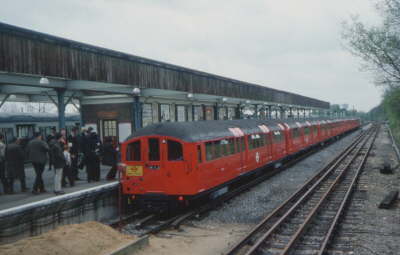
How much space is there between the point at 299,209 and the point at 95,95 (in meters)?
13.7

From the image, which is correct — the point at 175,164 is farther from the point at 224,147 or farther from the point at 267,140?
the point at 267,140

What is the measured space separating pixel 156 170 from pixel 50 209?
2.92 metres

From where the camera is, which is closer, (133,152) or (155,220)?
(155,220)

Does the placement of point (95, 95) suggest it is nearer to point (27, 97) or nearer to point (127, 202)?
point (27, 97)

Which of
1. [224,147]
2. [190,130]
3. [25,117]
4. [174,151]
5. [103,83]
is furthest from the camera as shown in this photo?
[25,117]

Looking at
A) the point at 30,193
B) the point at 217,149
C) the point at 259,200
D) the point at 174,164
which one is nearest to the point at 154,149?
the point at 174,164

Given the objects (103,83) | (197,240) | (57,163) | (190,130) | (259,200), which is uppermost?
(103,83)

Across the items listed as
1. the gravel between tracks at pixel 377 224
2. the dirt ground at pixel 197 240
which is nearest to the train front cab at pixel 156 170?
the dirt ground at pixel 197 240

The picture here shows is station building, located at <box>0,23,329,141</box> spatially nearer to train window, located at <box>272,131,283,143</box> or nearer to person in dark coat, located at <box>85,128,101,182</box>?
person in dark coat, located at <box>85,128,101,182</box>

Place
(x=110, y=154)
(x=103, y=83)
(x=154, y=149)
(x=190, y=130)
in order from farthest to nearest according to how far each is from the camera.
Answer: (x=103, y=83) → (x=110, y=154) → (x=190, y=130) → (x=154, y=149)

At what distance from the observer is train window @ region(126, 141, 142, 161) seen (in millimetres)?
10891

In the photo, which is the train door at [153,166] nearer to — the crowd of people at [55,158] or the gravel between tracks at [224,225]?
the gravel between tracks at [224,225]

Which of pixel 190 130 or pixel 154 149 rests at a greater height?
pixel 190 130

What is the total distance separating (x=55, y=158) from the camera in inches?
422
